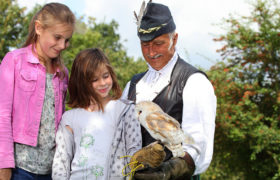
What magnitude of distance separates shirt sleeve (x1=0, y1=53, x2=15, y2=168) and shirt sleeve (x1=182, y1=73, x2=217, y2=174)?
1.31m

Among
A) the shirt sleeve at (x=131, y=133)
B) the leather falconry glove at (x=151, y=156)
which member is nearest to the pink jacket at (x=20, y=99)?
the shirt sleeve at (x=131, y=133)

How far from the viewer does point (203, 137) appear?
2.39 m

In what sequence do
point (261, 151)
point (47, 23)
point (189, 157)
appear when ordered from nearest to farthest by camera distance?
A: point (189, 157) → point (47, 23) → point (261, 151)

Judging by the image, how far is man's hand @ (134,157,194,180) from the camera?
192cm

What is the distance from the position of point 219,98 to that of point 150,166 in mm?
6575

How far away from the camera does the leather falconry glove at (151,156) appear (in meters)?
1.83

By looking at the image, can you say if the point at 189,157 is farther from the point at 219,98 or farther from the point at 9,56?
the point at 219,98

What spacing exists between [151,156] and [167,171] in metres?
0.16

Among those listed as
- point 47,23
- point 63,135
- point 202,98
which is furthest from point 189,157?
point 47,23

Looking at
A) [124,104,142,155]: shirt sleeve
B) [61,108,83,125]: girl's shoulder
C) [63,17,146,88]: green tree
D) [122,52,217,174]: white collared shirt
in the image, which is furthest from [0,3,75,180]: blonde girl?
[63,17,146,88]: green tree

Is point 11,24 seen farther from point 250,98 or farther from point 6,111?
point 6,111

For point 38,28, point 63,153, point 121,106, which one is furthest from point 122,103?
point 38,28

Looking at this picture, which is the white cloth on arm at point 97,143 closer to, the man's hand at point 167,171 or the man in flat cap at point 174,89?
the man in flat cap at point 174,89

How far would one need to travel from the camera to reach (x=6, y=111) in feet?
8.37
